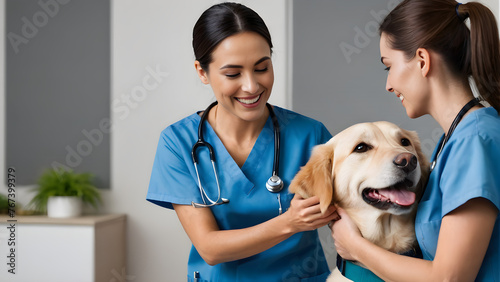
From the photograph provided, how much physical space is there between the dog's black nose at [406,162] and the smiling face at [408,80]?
0.12 meters

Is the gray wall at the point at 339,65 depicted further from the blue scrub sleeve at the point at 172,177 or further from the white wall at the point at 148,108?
the blue scrub sleeve at the point at 172,177

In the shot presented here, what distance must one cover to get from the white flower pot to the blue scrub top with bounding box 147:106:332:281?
1.56 meters

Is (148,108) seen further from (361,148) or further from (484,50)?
(484,50)

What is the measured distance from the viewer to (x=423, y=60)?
1.08 meters

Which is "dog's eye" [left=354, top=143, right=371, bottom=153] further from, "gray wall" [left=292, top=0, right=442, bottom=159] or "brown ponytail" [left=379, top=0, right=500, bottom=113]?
"gray wall" [left=292, top=0, right=442, bottom=159]

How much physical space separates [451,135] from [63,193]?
2.55 m

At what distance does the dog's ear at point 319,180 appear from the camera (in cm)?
123

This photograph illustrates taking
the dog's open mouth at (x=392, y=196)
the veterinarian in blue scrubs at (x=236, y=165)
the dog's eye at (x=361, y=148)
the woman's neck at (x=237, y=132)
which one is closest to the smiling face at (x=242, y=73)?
the veterinarian in blue scrubs at (x=236, y=165)

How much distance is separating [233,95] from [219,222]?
17.4 inches

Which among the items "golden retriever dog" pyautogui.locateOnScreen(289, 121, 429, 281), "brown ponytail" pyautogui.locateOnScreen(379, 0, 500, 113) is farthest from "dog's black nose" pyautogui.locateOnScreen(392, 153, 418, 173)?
"brown ponytail" pyautogui.locateOnScreen(379, 0, 500, 113)

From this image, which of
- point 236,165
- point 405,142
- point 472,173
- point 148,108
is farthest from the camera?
point 148,108

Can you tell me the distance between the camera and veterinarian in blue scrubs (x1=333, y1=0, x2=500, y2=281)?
36.8 inches

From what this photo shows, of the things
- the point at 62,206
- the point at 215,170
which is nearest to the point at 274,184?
the point at 215,170

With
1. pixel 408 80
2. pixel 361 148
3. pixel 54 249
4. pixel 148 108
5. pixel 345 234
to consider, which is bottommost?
pixel 54 249
